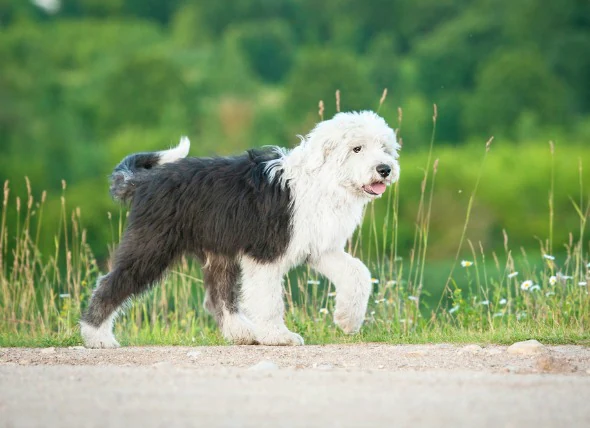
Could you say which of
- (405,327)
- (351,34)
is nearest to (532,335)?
(405,327)

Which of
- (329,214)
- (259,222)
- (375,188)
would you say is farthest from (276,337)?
(375,188)

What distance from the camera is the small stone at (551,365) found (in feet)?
23.3

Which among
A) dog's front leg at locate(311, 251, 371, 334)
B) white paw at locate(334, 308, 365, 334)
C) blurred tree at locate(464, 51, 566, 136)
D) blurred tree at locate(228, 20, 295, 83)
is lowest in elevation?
white paw at locate(334, 308, 365, 334)

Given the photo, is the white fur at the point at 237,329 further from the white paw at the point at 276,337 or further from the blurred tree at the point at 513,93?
the blurred tree at the point at 513,93

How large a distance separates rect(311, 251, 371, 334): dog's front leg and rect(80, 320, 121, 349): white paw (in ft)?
5.55

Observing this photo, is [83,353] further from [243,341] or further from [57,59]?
[57,59]

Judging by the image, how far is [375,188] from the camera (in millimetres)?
8594

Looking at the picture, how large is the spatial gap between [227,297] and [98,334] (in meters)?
1.04

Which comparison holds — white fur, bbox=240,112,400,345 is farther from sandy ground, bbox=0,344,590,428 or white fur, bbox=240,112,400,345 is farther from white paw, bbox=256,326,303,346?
sandy ground, bbox=0,344,590,428

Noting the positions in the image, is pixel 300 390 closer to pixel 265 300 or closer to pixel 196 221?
pixel 265 300

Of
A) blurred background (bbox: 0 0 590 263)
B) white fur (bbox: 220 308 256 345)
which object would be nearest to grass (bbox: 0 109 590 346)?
white fur (bbox: 220 308 256 345)

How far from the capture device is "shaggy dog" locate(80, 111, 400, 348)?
862 centimetres

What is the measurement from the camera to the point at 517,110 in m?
41.2

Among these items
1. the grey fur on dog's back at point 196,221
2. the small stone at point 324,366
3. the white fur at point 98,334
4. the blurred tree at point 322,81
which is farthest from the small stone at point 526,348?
the blurred tree at point 322,81
